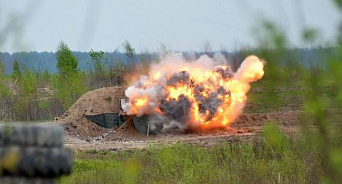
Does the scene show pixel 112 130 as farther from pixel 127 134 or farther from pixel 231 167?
pixel 231 167

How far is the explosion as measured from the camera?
2834cm

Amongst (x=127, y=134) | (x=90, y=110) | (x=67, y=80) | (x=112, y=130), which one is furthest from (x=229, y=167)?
(x=67, y=80)

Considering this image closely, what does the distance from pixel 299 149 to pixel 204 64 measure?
18.3 meters

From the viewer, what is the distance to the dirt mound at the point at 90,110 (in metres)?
30.2

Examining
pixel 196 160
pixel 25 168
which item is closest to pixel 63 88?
pixel 196 160

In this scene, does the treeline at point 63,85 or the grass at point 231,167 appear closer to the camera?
the grass at point 231,167

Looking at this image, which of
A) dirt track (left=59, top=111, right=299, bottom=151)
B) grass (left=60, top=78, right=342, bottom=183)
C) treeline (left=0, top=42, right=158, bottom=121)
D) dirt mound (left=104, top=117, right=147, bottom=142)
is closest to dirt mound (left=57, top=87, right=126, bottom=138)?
dirt track (left=59, top=111, right=299, bottom=151)

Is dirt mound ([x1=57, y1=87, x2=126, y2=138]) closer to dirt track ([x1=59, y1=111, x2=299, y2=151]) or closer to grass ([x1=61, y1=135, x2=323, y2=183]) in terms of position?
dirt track ([x1=59, y1=111, x2=299, y2=151])

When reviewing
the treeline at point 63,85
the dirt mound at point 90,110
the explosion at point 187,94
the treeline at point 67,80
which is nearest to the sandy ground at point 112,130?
the dirt mound at point 90,110

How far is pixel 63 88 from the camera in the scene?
135 ft

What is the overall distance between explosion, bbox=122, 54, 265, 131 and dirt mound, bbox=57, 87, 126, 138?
83.9 inches

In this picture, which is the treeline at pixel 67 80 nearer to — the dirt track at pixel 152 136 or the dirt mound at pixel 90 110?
the dirt mound at pixel 90 110

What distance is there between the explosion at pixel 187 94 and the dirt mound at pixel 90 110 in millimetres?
2131

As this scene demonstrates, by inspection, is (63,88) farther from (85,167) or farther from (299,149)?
(299,149)
